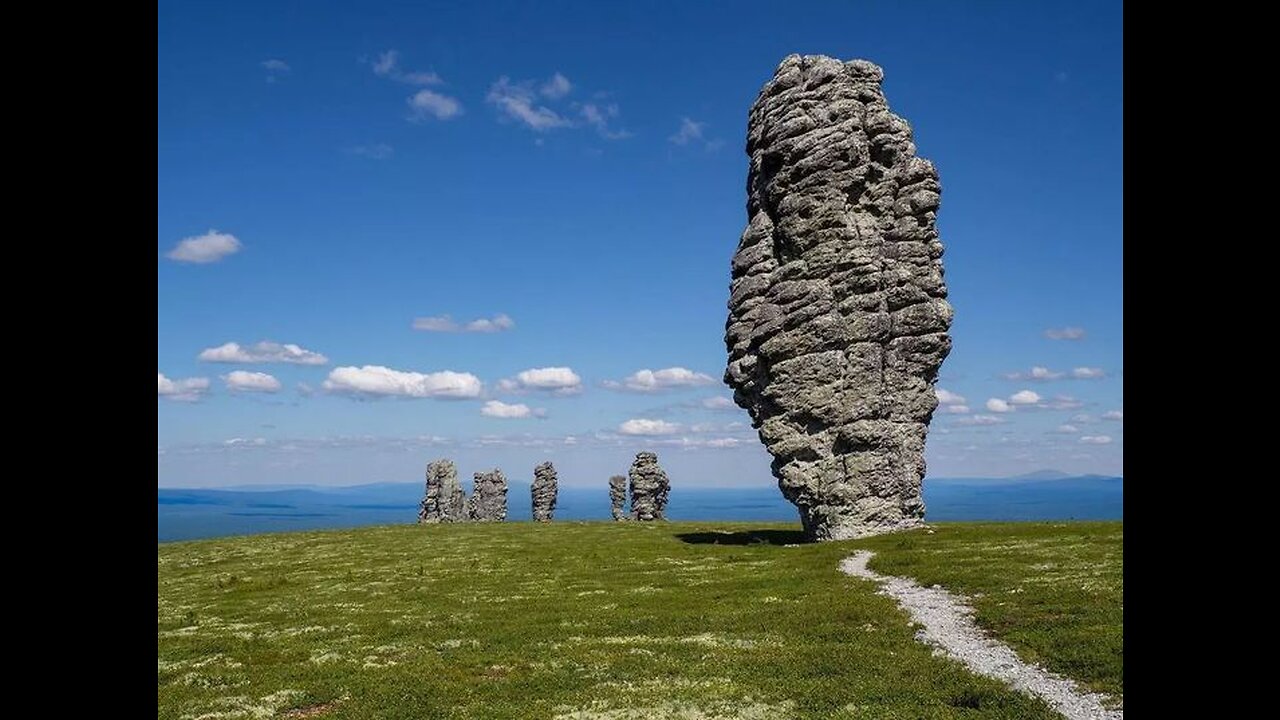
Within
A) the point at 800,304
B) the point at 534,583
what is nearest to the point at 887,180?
the point at 800,304

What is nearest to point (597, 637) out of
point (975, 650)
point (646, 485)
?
point (975, 650)

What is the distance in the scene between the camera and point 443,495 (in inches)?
4943

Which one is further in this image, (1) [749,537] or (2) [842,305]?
(1) [749,537]

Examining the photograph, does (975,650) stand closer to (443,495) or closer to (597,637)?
(597,637)

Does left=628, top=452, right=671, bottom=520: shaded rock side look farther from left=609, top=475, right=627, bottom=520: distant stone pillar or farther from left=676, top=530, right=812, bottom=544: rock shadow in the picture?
left=676, top=530, right=812, bottom=544: rock shadow

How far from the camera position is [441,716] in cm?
2078

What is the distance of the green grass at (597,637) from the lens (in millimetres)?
21188

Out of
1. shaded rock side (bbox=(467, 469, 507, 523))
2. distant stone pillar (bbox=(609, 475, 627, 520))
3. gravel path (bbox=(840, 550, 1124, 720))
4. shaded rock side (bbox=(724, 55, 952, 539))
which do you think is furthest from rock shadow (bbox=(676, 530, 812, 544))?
shaded rock side (bbox=(467, 469, 507, 523))

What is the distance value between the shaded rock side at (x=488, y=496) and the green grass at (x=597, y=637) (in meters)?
71.0

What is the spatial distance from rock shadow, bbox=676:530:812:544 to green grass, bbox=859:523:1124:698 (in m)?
9.54

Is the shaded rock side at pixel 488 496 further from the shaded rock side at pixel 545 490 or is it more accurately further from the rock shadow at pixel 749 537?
the rock shadow at pixel 749 537

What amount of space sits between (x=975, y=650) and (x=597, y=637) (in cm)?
1309

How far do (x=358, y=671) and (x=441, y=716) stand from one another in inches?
261

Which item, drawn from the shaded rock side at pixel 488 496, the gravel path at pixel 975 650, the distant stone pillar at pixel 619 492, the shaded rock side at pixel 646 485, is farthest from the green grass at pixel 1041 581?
the shaded rock side at pixel 488 496
